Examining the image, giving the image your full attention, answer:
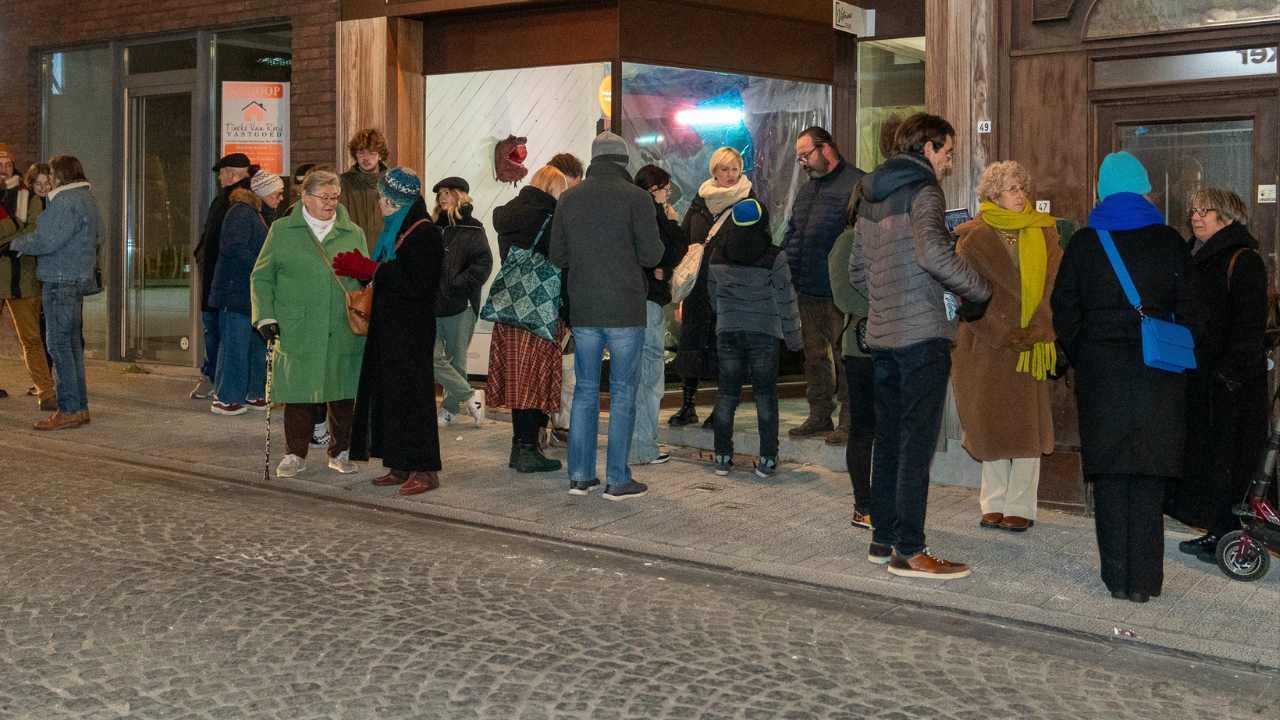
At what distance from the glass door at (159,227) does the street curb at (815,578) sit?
5.63 metres

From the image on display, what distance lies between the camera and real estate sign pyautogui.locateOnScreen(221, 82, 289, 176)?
1314 cm

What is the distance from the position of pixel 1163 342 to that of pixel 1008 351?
4.50 ft

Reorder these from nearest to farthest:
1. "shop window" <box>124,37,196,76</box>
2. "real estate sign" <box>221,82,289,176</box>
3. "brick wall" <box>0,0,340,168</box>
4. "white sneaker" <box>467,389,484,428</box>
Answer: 1. "white sneaker" <box>467,389,484,428</box>
2. "brick wall" <box>0,0,340,168</box>
3. "real estate sign" <box>221,82,289,176</box>
4. "shop window" <box>124,37,196,76</box>

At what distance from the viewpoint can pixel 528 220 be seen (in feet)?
26.3

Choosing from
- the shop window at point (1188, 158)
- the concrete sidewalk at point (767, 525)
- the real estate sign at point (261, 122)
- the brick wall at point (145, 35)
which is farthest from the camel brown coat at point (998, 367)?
the real estate sign at point (261, 122)

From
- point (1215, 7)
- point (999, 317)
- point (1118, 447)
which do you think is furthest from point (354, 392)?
point (1215, 7)

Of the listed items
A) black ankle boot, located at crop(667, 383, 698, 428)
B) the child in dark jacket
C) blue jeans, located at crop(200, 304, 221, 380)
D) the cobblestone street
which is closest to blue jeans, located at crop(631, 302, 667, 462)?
the child in dark jacket

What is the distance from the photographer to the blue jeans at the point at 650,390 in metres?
8.68

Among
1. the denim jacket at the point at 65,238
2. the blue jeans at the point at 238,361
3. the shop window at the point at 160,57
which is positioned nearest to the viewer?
the denim jacket at the point at 65,238

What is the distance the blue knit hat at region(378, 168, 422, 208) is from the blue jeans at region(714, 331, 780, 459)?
2114 millimetres

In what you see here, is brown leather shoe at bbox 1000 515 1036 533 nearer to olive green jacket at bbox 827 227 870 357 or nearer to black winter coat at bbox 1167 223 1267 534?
black winter coat at bbox 1167 223 1267 534

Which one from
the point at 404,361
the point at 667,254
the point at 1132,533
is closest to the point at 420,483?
the point at 404,361

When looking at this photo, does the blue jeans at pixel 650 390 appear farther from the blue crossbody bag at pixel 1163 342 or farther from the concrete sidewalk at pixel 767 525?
the blue crossbody bag at pixel 1163 342

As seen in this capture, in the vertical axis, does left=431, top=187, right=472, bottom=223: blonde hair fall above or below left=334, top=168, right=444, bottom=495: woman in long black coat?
above
